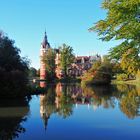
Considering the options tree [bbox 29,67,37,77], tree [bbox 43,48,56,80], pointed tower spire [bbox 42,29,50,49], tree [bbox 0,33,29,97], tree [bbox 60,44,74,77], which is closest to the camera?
tree [bbox 0,33,29,97]

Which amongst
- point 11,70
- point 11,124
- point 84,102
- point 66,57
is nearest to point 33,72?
→ point 66,57

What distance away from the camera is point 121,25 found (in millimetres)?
14930

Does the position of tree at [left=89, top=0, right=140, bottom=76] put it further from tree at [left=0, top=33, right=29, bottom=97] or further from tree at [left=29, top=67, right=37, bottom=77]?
tree at [left=29, top=67, right=37, bottom=77]

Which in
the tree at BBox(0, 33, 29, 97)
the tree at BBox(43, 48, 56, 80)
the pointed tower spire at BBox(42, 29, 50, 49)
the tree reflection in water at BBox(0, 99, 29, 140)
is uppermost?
the pointed tower spire at BBox(42, 29, 50, 49)

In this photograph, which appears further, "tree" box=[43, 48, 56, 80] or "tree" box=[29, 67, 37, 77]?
"tree" box=[29, 67, 37, 77]

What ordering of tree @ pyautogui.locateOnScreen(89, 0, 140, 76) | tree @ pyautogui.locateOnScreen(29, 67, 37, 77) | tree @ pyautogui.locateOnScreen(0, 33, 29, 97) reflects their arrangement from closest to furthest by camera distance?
tree @ pyautogui.locateOnScreen(89, 0, 140, 76)
tree @ pyautogui.locateOnScreen(0, 33, 29, 97)
tree @ pyautogui.locateOnScreen(29, 67, 37, 77)

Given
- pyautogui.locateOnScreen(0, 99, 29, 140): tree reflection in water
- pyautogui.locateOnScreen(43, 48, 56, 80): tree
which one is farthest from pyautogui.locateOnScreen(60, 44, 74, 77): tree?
pyautogui.locateOnScreen(0, 99, 29, 140): tree reflection in water

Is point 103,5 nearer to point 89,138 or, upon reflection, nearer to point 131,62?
point 131,62

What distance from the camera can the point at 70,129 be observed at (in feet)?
57.7

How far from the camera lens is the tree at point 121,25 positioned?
13.8m

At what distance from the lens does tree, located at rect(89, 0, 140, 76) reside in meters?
13.8

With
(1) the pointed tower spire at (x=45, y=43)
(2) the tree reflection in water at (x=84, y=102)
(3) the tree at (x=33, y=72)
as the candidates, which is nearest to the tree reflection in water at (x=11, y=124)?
(2) the tree reflection in water at (x=84, y=102)

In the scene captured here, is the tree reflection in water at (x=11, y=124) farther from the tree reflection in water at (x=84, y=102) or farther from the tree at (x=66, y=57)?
the tree at (x=66, y=57)

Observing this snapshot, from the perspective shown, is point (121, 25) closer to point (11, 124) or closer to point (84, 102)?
point (11, 124)
